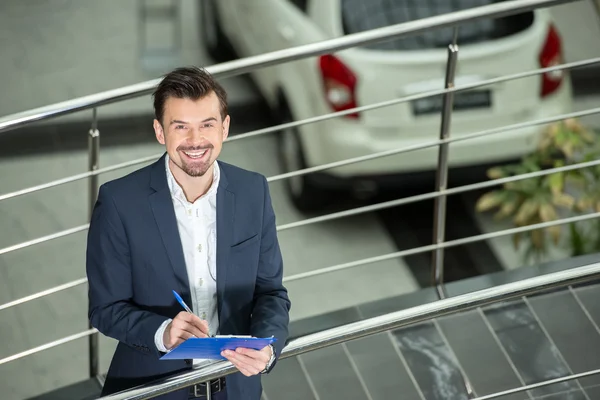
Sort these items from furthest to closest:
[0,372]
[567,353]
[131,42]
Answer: [131,42] < [0,372] < [567,353]

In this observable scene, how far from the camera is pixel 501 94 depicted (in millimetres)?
5938

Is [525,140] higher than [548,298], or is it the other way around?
[525,140]

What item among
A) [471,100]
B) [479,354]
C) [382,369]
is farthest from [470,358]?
[471,100]

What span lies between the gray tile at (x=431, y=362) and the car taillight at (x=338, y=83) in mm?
1992

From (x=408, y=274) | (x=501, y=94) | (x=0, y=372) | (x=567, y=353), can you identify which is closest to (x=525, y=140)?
(x=501, y=94)

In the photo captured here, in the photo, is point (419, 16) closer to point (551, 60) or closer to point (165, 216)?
point (551, 60)

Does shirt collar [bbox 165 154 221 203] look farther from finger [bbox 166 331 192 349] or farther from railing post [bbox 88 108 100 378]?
railing post [bbox 88 108 100 378]

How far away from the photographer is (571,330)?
159 inches

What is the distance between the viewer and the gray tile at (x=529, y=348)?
377 centimetres

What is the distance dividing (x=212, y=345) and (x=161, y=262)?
1.13ft

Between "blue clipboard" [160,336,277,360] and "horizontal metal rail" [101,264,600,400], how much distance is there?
0.26 m

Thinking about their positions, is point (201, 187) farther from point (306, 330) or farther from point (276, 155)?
point (276, 155)

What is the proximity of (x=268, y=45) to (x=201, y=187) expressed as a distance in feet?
13.3

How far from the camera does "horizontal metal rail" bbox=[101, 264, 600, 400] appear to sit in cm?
277
